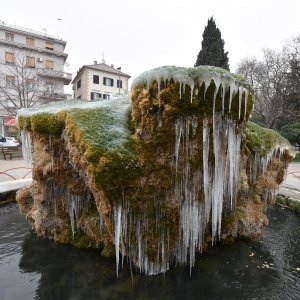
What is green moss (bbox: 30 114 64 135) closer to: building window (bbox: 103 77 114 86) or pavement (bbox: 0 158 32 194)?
pavement (bbox: 0 158 32 194)

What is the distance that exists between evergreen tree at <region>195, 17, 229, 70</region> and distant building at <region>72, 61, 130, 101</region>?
53.0 ft

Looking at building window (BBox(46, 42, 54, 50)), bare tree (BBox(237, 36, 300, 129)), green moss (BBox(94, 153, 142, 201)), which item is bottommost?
green moss (BBox(94, 153, 142, 201))

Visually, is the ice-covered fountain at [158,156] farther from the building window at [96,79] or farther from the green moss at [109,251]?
the building window at [96,79]

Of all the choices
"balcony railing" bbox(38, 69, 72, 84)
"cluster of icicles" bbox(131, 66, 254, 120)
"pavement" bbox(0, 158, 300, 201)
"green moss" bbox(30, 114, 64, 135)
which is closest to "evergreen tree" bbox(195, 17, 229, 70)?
"pavement" bbox(0, 158, 300, 201)

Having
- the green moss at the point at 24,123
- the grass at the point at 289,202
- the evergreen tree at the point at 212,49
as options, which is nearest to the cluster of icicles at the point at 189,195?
the green moss at the point at 24,123

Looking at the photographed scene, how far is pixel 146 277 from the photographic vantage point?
5.35 metres

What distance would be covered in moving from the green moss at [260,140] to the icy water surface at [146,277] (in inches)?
96.8

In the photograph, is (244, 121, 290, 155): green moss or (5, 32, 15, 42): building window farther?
(5, 32, 15, 42): building window

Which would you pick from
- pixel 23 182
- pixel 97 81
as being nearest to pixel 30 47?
pixel 97 81

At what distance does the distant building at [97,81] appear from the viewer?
39.8 meters

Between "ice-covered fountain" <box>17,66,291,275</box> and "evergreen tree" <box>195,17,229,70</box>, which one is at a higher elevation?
"evergreen tree" <box>195,17,229,70</box>

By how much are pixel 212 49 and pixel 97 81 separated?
20.9 meters

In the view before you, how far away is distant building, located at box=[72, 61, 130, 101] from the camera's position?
39781 millimetres

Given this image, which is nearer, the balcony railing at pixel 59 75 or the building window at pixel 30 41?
the balcony railing at pixel 59 75
